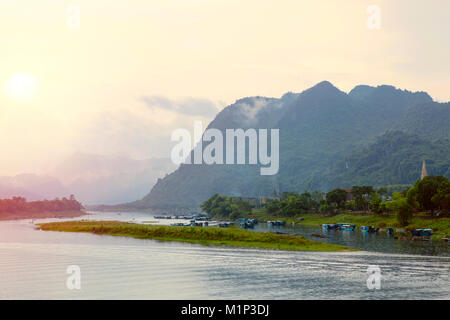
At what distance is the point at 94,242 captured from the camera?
80312mm

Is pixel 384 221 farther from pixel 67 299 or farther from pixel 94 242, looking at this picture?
pixel 67 299

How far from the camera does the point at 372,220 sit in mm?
124500

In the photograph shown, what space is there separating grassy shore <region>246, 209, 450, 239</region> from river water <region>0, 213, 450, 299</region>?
2971 centimetres

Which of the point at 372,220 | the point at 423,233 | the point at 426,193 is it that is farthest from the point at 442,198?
the point at 372,220

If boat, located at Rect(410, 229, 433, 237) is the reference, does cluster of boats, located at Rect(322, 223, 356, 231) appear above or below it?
below

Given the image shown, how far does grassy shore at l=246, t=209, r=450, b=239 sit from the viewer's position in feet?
316

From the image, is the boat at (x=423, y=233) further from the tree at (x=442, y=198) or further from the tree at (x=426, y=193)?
the tree at (x=426, y=193)

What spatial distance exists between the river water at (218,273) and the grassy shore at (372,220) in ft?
97.5

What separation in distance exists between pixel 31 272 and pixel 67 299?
14278 mm

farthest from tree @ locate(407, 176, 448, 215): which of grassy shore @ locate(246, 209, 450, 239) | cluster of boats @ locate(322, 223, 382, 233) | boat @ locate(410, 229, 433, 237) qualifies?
boat @ locate(410, 229, 433, 237)

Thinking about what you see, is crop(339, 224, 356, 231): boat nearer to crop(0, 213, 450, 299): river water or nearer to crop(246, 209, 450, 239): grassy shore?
crop(246, 209, 450, 239): grassy shore

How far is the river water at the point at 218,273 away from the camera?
1521 inches

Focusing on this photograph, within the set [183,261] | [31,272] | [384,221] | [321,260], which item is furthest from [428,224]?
[31,272]

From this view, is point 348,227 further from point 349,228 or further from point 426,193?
point 426,193
